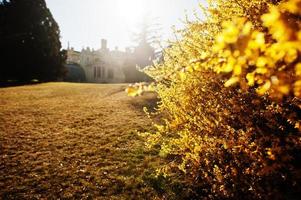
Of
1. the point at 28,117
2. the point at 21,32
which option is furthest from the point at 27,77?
the point at 28,117

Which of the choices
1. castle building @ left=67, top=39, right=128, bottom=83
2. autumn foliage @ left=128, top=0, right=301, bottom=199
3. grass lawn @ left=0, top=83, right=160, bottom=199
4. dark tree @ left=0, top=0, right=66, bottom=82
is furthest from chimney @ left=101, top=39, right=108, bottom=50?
autumn foliage @ left=128, top=0, right=301, bottom=199

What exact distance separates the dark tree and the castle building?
21.8 meters

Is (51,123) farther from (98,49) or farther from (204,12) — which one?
(98,49)

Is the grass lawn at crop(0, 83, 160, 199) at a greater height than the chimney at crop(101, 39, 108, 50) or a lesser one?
lesser

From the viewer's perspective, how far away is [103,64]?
61.3 metres

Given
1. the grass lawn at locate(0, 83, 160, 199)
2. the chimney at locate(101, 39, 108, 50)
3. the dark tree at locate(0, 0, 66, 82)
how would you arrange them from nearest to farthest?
the grass lawn at locate(0, 83, 160, 199) < the dark tree at locate(0, 0, 66, 82) < the chimney at locate(101, 39, 108, 50)

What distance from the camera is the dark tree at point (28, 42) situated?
1398 inches

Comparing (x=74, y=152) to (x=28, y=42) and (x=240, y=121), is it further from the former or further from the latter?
(x=28, y=42)

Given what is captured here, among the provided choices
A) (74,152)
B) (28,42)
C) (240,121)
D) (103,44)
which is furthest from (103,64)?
(240,121)

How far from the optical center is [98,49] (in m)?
62.6

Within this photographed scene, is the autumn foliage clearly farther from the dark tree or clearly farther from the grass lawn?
the dark tree

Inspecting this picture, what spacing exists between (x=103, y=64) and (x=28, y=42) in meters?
25.2

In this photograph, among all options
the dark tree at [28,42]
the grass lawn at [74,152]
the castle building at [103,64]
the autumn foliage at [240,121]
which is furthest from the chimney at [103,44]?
the autumn foliage at [240,121]

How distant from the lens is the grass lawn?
27.5ft
